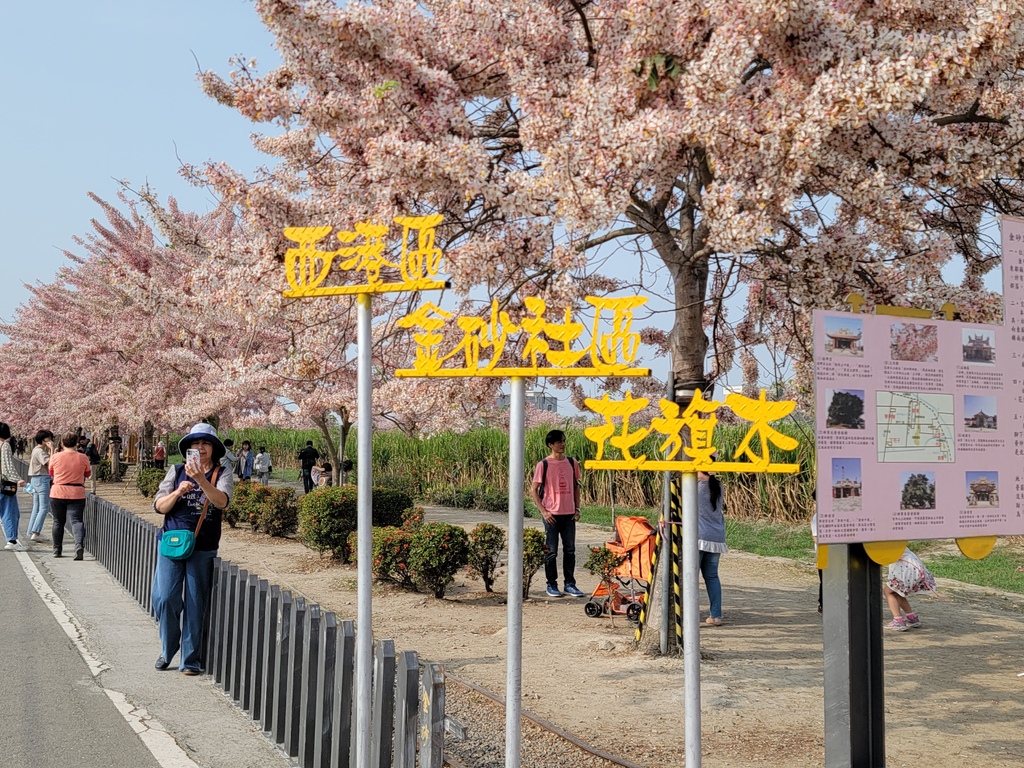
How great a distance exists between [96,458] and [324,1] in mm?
28073

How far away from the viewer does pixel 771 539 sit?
19.8 metres

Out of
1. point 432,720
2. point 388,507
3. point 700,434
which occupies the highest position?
point 700,434

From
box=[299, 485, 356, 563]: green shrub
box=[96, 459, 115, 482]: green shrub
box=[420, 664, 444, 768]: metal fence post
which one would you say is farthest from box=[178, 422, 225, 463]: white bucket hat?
box=[96, 459, 115, 482]: green shrub

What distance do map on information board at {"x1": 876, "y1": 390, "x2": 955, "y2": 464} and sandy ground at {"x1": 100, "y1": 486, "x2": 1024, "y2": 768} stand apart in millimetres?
2421

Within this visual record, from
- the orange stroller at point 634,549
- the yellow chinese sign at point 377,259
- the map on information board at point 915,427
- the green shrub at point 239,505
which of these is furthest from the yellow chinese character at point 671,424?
the green shrub at point 239,505

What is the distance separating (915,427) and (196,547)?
5.35 m

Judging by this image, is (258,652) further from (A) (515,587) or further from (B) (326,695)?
(A) (515,587)

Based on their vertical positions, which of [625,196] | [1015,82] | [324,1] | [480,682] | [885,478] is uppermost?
[324,1]

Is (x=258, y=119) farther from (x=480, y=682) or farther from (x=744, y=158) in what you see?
(x=480, y=682)

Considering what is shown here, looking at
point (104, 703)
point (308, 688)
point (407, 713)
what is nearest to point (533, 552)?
point (104, 703)

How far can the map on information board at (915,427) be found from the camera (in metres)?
4.28

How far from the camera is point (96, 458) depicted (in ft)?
105

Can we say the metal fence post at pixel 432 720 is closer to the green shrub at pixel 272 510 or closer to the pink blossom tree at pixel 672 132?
the pink blossom tree at pixel 672 132

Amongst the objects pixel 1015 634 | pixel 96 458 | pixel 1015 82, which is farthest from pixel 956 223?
pixel 96 458
